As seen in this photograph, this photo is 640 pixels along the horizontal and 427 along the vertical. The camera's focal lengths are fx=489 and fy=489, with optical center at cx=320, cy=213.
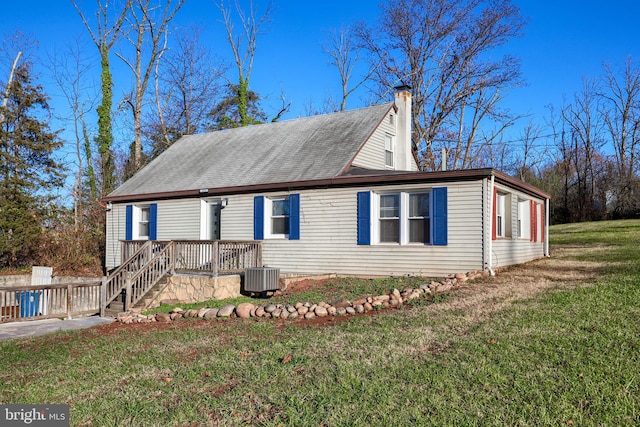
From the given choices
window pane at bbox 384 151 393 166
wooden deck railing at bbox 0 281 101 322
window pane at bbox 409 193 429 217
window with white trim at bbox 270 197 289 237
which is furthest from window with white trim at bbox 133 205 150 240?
window pane at bbox 409 193 429 217

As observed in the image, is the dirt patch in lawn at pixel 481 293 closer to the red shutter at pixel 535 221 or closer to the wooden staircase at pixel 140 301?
the wooden staircase at pixel 140 301

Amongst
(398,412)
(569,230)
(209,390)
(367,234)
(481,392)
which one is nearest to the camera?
(398,412)

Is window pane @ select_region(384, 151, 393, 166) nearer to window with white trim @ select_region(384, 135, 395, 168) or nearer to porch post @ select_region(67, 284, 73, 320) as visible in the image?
window with white trim @ select_region(384, 135, 395, 168)

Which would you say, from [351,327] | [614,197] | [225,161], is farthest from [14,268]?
[614,197]

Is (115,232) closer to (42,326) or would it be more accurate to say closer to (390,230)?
(42,326)

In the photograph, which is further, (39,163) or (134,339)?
(39,163)

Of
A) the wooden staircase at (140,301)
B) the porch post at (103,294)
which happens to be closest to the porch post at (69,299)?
the porch post at (103,294)

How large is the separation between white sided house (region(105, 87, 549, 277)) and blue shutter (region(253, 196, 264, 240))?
29mm

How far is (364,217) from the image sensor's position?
1227 centimetres

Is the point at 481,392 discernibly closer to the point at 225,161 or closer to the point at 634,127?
the point at 225,161

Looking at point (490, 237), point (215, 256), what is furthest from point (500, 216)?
point (215, 256)

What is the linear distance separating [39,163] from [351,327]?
19.5 metres

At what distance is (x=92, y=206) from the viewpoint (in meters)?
22.5

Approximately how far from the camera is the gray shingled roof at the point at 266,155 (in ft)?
46.7
